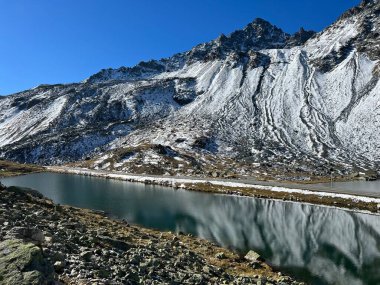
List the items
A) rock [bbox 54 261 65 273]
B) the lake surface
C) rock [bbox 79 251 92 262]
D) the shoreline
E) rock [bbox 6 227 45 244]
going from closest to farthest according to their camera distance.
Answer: rock [bbox 54 261 65 273]
rock [bbox 6 227 45 244]
rock [bbox 79 251 92 262]
the lake surface
the shoreline

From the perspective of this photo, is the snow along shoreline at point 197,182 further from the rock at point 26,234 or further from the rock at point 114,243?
the rock at point 26,234

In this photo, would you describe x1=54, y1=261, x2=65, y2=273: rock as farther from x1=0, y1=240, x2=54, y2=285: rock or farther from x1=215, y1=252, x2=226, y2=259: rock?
x1=215, y1=252, x2=226, y2=259: rock

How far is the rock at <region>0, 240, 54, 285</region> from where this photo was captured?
49.3 feet

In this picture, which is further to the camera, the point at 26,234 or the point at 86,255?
the point at 86,255

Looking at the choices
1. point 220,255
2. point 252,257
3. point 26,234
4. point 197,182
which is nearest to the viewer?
point 26,234

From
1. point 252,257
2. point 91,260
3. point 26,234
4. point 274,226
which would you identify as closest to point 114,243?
point 91,260

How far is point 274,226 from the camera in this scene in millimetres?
70750

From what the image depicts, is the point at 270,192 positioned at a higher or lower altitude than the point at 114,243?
lower

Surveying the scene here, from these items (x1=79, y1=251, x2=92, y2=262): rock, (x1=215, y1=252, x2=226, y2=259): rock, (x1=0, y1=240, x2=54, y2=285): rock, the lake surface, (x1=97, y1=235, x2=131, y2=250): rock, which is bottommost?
the lake surface

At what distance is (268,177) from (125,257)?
128453mm

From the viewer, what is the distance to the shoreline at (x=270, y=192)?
291 feet

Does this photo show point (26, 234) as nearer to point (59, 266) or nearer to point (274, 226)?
point (59, 266)

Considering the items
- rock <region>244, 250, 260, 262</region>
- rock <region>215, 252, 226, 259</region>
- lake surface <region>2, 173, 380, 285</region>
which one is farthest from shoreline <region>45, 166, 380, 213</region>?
rock <region>215, 252, 226, 259</region>

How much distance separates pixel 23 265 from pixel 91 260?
9609 mm
